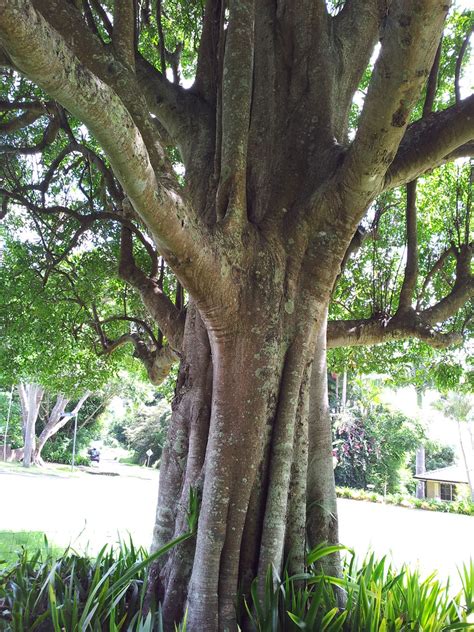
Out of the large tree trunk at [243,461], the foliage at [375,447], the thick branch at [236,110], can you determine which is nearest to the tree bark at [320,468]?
the large tree trunk at [243,461]

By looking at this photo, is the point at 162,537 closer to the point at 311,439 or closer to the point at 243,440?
the point at 243,440

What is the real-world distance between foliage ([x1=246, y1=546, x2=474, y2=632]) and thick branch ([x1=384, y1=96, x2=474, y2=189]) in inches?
107

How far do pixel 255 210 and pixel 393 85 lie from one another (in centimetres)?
132

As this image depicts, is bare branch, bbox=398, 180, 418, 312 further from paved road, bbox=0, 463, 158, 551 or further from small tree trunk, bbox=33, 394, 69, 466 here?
small tree trunk, bbox=33, 394, 69, 466

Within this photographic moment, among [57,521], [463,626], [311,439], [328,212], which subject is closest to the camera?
[463,626]

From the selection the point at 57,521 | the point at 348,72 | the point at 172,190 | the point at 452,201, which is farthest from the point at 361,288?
the point at 57,521

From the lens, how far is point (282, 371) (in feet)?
11.2

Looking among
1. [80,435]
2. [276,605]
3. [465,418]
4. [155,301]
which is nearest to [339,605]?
[276,605]

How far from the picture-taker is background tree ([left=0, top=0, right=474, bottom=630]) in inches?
103

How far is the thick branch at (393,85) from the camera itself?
2414mm

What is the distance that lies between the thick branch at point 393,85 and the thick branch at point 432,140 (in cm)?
59

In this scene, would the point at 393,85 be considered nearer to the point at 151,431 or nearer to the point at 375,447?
the point at 375,447

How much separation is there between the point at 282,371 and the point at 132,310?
5680 mm

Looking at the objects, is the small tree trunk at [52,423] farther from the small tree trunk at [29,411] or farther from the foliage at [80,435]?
the foliage at [80,435]
